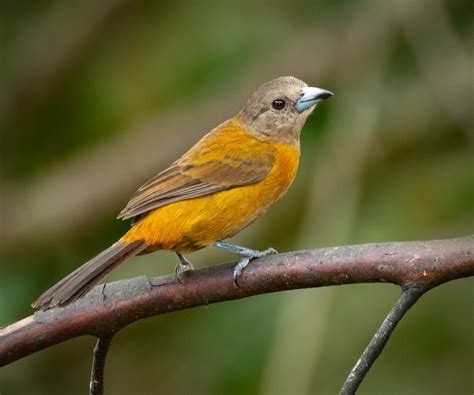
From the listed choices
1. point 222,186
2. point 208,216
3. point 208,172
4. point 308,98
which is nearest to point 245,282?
point 208,216

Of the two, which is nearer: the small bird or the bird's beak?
the small bird

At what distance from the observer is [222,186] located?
4156mm

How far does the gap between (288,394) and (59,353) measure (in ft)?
5.94

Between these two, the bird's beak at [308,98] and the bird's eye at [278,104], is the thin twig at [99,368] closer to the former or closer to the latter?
the bird's beak at [308,98]

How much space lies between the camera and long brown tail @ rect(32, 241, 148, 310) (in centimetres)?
310

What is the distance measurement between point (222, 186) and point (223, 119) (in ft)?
6.74

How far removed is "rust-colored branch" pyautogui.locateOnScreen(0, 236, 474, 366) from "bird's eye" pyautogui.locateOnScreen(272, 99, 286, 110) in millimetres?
1531

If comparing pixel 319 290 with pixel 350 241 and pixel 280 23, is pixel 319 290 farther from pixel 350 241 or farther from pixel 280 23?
pixel 280 23

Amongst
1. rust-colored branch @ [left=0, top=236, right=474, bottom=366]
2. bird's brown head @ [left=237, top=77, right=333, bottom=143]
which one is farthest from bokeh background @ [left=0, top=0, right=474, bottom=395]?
rust-colored branch @ [left=0, top=236, right=474, bottom=366]

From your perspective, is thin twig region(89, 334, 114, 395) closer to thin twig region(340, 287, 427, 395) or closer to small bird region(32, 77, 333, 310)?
small bird region(32, 77, 333, 310)

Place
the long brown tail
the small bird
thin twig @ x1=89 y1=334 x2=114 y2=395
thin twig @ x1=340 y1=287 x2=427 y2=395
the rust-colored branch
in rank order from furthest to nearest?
the small bird → the long brown tail → thin twig @ x1=89 y1=334 x2=114 y2=395 → the rust-colored branch → thin twig @ x1=340 y1=287 x2=427 y2=395

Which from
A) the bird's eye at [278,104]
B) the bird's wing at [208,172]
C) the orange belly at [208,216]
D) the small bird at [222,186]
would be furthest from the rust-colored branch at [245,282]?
the bird's eye at [278,104]

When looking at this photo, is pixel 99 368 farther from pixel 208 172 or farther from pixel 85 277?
pixel 208 172

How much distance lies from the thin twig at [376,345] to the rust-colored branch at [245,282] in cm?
4
